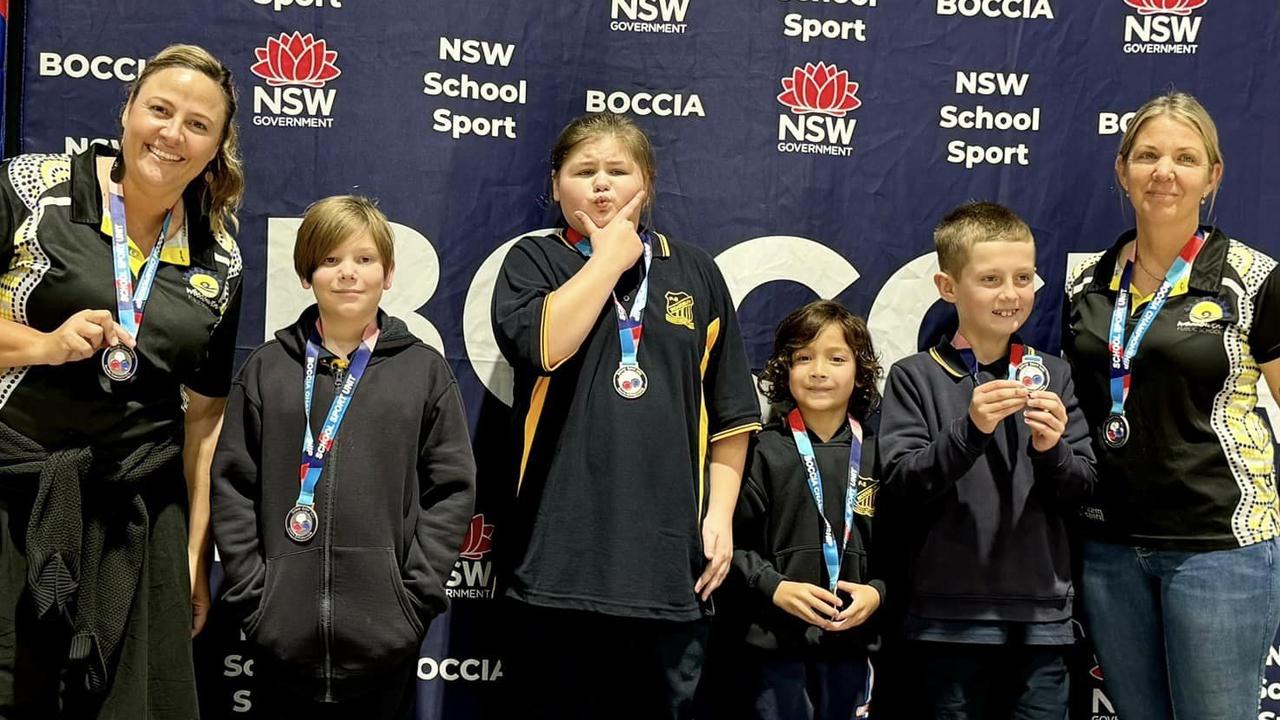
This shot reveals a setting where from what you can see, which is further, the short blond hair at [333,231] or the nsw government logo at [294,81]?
the nsw government logo at [294,81]

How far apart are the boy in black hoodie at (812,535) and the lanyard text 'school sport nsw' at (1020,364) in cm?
28

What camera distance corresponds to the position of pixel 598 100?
3.74m

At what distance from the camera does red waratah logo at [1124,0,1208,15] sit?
12.5ft

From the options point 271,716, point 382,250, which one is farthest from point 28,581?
point 382,250

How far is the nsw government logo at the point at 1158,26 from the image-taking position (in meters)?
3.81

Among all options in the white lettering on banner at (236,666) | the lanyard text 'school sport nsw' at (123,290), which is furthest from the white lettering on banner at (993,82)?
the white lettering on banner at (236,666)

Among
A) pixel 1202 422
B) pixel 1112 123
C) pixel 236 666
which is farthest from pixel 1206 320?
pixel 236 666

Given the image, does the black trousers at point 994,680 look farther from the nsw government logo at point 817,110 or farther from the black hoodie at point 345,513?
the nsw government logo at point 817,110

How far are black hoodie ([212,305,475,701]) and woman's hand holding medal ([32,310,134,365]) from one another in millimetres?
483

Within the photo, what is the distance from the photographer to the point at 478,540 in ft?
12.1

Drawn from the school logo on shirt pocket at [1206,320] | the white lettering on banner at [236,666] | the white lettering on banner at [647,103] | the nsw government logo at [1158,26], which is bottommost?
the white lettering on banner at [236,666]

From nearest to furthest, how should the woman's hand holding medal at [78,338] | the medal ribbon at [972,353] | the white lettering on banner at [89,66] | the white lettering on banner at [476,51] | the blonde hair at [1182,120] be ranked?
the woman's hand holding medal at [78,338] < the blonde hair at [1182,120] < the medal ribbon at [972,353] < the white lettering on banner at [89,66] < the white lettering on banner at [476,51]

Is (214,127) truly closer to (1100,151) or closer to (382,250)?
(382,250)

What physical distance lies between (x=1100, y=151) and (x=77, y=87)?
3.32 metres
